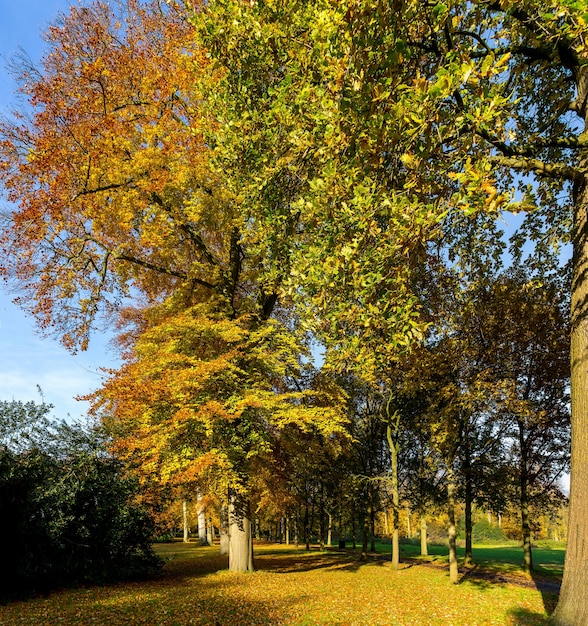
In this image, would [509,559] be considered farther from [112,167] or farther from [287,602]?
[112,167]

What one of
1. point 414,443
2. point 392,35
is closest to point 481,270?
point 392,35

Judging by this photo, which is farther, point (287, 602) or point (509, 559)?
point (509, 559)

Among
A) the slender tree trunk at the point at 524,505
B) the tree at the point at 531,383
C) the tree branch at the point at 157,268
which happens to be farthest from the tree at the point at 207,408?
the slender tree trunk at the point at 524,505

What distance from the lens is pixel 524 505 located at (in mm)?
19625

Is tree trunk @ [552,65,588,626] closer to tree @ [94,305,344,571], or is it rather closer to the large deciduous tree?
the large deciduous tree

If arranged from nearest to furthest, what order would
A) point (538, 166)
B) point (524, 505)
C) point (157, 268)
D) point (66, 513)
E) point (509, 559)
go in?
1. point (538, 166)
2. point (66, 513)
3. point (157, 268)
4. point (524, 505)
5. point (509, 559)

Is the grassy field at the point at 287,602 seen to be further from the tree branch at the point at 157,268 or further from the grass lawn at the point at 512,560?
the tree branch at the point at 157,268

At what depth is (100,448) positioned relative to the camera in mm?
14250

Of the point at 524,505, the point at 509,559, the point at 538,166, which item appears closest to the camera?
the point at 538,166

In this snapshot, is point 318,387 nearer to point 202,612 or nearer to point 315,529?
point 202,612

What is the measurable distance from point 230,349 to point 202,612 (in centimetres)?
730

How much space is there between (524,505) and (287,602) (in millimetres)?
14330

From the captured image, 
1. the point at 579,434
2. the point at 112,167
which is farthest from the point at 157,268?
the point at 579,434

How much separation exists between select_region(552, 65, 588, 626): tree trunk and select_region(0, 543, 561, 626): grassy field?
5014 millimetres
